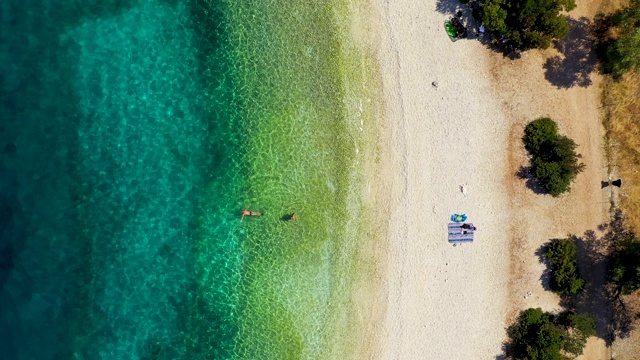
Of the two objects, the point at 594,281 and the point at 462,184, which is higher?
the point at 462,184

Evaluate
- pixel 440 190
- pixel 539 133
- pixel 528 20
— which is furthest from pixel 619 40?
pixel 440 190

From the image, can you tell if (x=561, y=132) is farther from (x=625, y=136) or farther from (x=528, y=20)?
(x=528, y=20)

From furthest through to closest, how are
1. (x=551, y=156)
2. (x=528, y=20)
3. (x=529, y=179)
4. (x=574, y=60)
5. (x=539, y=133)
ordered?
1. (x=529, y=179)
2. (x=574, y=60)
3. (x=539, y=133)
4. (x=551, y=156)
5. (x=528, y=20)

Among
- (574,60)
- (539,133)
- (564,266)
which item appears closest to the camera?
(539,133)

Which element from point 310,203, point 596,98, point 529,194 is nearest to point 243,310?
point 310,203

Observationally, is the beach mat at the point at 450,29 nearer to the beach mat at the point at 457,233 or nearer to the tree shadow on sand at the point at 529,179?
the tree shadow on sand at the point at 529,179

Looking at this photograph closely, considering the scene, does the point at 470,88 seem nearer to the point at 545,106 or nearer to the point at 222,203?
the point at 545,106

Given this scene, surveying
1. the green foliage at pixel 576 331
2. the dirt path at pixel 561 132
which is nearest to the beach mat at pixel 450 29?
the dirt path at pixel 561 132

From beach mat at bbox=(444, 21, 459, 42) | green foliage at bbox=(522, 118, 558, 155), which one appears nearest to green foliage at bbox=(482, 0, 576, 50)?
beach mat at bbox=(444, 21, 459, 42)
